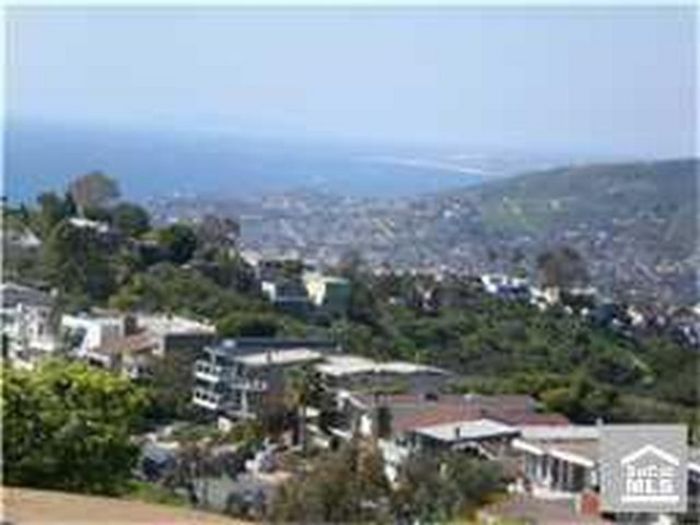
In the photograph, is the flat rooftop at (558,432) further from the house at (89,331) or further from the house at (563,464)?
the house at (89,331)

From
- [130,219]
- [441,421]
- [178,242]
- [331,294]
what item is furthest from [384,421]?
[178,242]

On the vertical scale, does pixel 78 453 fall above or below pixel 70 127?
below

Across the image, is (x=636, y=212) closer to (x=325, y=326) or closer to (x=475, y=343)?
(x=475, y=343)

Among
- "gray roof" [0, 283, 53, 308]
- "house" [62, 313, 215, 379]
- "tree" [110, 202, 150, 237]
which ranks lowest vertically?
"house" [62, 313, 215, 379]

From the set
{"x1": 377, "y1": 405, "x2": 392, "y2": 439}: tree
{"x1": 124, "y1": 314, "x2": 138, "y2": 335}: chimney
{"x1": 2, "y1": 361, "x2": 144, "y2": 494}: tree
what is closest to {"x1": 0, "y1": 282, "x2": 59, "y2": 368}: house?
{"x1": 124, "y1": 314, "x2": 138, "y2": 335}: chimney

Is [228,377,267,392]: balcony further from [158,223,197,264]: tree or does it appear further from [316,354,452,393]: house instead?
[158,223,197,264]: tree

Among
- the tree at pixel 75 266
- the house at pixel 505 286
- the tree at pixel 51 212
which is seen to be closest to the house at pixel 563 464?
the house at pixel 505 286

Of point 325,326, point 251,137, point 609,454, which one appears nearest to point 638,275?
point 325,326
